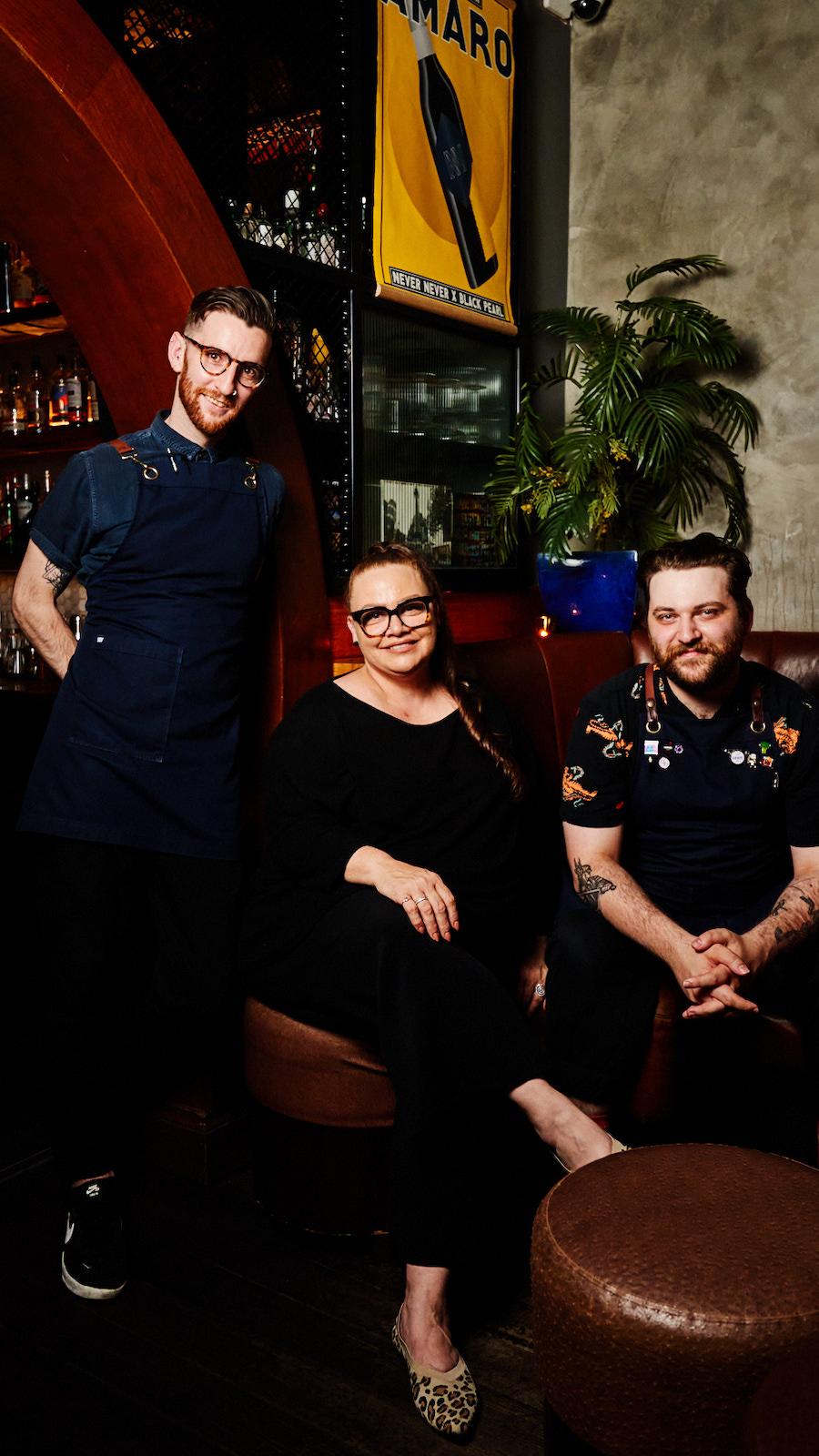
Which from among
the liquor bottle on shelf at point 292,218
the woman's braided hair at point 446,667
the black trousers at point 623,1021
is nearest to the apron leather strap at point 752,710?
the woman's braided hair at point 446,667

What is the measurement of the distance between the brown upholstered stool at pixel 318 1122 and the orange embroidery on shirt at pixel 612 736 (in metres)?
0.75

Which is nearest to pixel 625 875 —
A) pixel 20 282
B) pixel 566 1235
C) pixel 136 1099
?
pixel 566 1235

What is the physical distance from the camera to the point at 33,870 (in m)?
3.18

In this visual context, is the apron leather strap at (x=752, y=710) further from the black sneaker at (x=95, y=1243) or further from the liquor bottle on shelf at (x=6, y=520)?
the liquor bottle on shelf at (x=6, y=520)

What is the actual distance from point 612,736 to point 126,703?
37.6 inches

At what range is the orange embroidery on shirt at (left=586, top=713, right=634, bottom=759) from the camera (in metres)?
2.33

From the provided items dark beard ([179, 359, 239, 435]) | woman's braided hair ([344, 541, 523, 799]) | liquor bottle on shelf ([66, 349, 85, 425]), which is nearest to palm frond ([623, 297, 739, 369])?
liquor bottle on shelf ([66, 349, 85, 425])

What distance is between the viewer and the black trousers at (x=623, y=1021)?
2.14m

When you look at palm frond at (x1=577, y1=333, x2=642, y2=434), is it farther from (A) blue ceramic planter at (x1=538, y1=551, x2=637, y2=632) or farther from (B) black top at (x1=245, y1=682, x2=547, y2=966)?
(B) black top at (x1=245, y1=682, x2=547, y2=966)

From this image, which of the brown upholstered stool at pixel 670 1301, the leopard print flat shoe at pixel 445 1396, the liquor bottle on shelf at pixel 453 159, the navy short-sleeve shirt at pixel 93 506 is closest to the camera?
the brown upholstered stool at pixel 670 1301

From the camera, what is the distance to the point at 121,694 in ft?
7.15

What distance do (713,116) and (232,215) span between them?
2.01m

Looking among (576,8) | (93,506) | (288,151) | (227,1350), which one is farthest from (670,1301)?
(576,8)

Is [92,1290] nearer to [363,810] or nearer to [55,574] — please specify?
[363,810]
